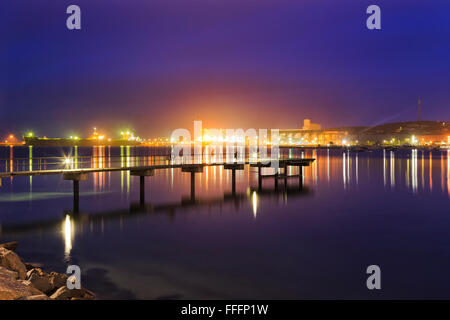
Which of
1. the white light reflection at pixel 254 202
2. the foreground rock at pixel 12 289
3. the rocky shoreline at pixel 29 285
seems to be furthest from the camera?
the white light reflection at pixel 254 202

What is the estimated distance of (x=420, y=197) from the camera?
137 ft

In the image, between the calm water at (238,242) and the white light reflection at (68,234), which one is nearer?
the calm water at (238,242)

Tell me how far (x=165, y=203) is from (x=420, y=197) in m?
26.2

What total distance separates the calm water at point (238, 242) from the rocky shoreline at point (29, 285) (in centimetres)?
126

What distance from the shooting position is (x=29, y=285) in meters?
12.4

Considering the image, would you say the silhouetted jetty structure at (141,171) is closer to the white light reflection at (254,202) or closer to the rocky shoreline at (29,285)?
the white light reflection at (254,202)

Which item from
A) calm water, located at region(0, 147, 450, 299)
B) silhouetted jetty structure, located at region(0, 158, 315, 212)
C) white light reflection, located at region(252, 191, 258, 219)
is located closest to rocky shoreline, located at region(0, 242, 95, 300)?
calm water, located at region(0, 147, 450, 299)

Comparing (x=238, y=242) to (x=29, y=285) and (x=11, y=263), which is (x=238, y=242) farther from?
(x=29, y=285)

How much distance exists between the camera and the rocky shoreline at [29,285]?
11.2 m

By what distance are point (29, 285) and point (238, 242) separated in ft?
40.3

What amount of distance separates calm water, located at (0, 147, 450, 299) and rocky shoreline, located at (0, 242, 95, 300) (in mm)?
1258

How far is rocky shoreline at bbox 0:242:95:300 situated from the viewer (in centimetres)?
1122

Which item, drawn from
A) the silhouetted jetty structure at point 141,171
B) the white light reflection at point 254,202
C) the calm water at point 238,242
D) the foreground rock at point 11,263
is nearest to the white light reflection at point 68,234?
the calm water at point 238,242

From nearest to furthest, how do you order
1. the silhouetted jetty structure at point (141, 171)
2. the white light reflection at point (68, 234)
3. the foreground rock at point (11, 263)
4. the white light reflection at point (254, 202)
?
the foreground rock at point (11, 263)
the white light reflection at point (68, 234)
the silhouetted jetty structure at point (141, 171)
the white light reflection at point (254, 202)
